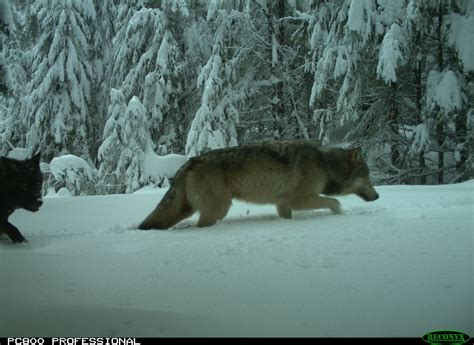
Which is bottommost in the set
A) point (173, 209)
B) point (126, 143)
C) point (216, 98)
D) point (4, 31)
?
point (173, 209)

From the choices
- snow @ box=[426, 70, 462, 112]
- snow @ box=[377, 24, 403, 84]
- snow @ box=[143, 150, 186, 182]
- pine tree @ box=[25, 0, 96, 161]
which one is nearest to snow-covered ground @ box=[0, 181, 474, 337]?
snow @ box=[426, 70, 462, 112]

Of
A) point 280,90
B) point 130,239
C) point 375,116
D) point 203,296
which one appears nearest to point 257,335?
point 203,296

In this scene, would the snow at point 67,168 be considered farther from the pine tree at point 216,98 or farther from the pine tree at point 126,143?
the pine tree at point 216,98

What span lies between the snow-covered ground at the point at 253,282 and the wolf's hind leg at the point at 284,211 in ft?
4.76

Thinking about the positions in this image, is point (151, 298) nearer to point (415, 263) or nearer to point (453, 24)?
point (415, 263)

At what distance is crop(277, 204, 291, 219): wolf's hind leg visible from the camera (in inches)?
251

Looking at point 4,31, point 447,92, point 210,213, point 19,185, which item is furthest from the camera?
point 447,92

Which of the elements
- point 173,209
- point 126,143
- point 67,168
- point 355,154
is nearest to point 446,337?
point 173,209

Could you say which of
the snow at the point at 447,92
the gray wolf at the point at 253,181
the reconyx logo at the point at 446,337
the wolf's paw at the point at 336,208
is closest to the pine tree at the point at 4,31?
the gray wolf at the point at 253,181

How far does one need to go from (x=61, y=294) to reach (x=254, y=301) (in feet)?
4.36

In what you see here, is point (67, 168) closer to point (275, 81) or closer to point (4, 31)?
point (4, 31)

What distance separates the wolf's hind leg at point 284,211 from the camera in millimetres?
6386

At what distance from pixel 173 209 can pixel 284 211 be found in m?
1.76

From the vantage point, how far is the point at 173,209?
6219mm
